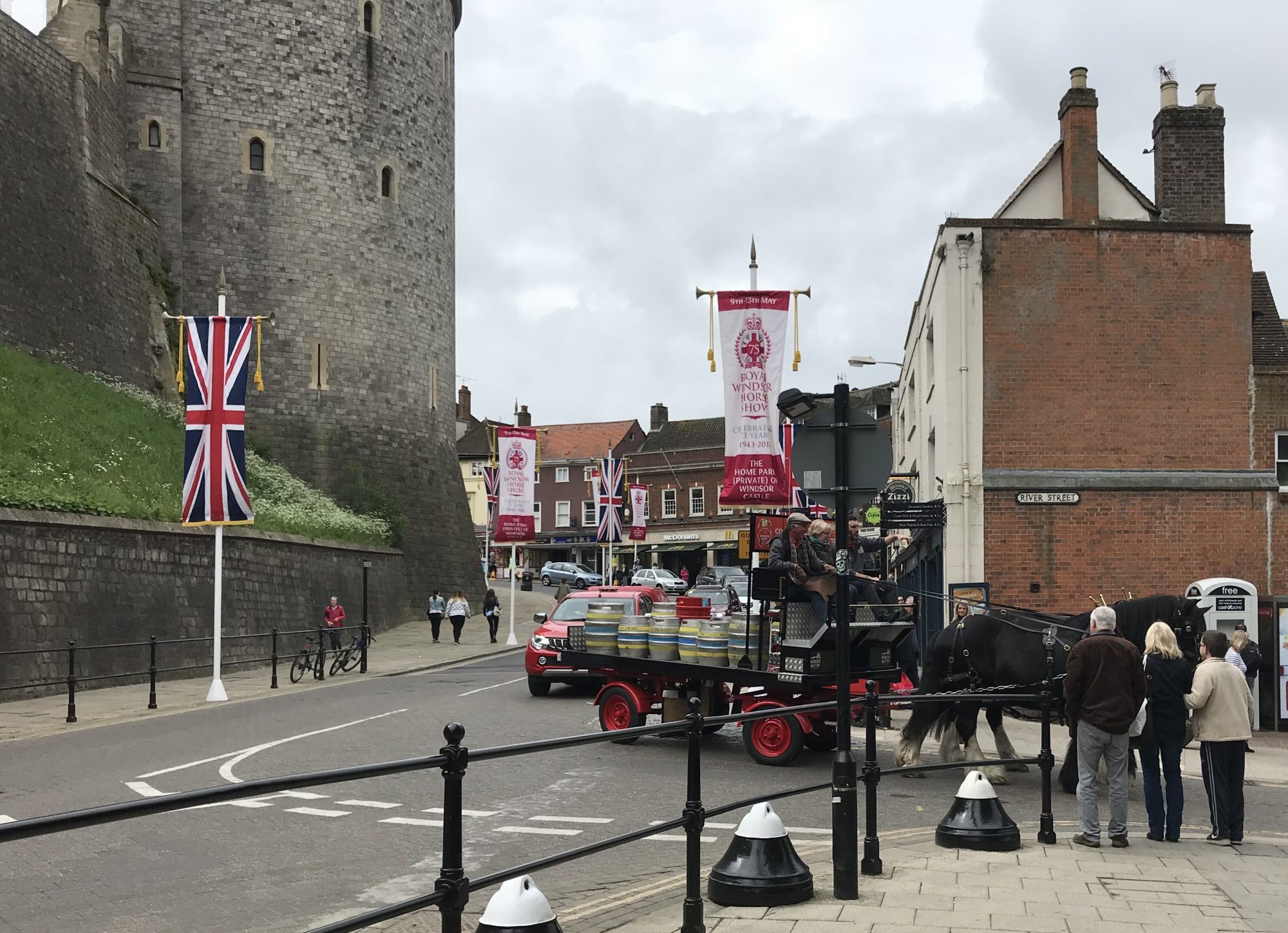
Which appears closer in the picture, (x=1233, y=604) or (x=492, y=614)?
(x=1233, y=604)

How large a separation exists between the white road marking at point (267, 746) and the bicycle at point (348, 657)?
29.9ft

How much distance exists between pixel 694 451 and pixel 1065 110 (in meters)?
62.2

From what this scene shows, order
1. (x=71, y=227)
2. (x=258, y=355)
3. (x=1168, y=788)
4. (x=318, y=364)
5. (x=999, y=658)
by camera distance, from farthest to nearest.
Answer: (x=318, y=364), (x=71, y=227), (x=258, y=355), (x=999, y=658), (x=1168, y=788)

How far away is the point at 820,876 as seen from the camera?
25.3ft

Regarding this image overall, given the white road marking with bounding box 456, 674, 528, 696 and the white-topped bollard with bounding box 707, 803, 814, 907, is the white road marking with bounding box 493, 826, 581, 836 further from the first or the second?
the white road marking with bounding box 456, 674, 528, 696

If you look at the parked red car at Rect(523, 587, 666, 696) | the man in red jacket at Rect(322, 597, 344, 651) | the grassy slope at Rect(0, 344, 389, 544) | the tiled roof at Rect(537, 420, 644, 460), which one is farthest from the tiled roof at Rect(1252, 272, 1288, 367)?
the tiled roof at Rect(537, 420, 644, 460)

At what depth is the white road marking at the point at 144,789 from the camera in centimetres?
1057

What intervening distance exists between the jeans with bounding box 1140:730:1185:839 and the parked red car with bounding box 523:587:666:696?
351 inches

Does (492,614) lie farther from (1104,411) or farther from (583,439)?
(583,439)

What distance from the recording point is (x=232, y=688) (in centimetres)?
2334

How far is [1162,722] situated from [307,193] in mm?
38520

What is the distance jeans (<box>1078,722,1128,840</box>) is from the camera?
8.92 m

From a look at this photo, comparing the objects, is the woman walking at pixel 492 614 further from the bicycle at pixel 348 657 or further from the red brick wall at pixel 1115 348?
the red brick wall at pixel 1115 348

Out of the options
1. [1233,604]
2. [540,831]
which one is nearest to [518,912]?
[540,831]
